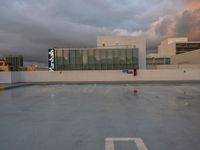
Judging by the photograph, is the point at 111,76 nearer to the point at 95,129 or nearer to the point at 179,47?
the point at 95,129

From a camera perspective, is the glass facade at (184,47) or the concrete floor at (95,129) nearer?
the concrete floor at (95,129)

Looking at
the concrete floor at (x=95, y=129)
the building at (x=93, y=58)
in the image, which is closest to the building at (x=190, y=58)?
the building at (x=93, y=58)

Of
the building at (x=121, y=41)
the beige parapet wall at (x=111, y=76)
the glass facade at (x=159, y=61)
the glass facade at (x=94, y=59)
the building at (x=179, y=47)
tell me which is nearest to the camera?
the beige parapet wall at (x=111, y=76)

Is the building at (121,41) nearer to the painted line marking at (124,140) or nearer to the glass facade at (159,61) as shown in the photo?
the glass facade at (159,61)

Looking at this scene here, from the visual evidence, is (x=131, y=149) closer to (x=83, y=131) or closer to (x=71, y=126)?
(x=83, y=131)

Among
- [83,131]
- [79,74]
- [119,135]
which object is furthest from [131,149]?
[79,74]

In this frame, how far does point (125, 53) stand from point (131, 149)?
123ft

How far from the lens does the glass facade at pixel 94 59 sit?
4106 centimetres

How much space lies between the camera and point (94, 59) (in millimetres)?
41219

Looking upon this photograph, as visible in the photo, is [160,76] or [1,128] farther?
[160,76]

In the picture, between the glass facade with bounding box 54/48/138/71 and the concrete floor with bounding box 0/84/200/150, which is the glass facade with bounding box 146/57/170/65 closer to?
the glass facade with bounding box 54/48/138/71

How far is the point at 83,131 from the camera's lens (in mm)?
6043

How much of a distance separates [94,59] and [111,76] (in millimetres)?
9197

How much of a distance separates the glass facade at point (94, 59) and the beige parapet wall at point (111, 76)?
25.8 feet
